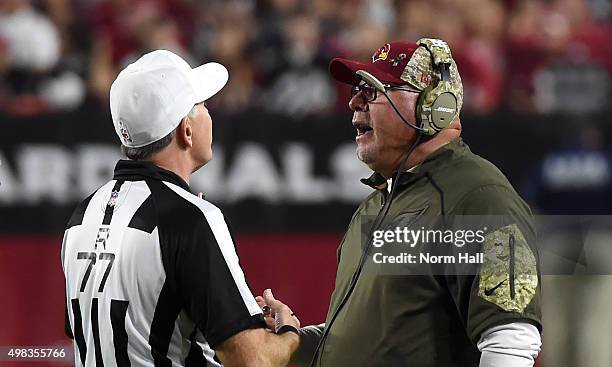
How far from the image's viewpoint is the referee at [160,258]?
2.76 m

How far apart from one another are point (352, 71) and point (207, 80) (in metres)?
0.50

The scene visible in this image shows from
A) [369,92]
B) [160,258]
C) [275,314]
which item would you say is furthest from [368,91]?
[160,258]

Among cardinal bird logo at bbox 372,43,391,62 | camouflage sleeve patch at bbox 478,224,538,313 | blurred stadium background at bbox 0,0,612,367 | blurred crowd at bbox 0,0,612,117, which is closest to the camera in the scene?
camouflage sleeve patch at bbox 478,224,538,313

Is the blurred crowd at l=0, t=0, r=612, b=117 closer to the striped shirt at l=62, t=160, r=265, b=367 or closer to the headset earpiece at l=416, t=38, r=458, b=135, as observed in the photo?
the headset earpiece at l=416, t=38, r=458, b=135

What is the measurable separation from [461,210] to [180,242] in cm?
76

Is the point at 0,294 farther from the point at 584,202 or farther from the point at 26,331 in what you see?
the point at 584,202

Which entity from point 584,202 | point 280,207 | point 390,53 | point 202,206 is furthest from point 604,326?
point 202,206

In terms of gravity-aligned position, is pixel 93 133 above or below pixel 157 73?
below

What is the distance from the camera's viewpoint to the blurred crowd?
7.59 m

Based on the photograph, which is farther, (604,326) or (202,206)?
(604,326)

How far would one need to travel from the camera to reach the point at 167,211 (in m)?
2.82

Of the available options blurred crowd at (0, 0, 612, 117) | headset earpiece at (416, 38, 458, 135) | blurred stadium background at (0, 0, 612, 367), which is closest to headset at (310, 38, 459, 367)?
headset earpiece at (416, 38, 458, 135)

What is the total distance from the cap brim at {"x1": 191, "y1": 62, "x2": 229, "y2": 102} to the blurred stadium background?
2786 millimetres

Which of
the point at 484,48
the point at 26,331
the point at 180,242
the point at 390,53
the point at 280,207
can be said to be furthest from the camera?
the point at 484,48
